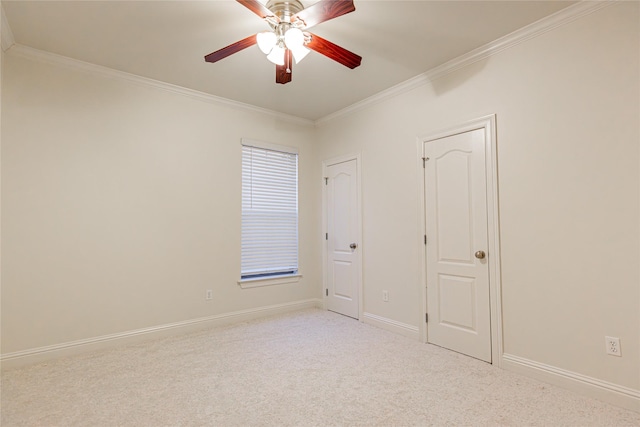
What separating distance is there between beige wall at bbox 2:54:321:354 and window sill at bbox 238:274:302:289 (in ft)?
0.30

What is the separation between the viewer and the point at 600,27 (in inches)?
88.9

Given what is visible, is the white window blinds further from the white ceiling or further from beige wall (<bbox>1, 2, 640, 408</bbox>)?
the white ceiling

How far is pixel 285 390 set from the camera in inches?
91.4

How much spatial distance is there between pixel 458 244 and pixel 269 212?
242cm

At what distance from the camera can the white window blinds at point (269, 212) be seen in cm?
419

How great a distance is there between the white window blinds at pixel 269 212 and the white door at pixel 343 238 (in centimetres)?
51

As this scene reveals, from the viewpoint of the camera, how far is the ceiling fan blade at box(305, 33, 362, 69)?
88.4 inches

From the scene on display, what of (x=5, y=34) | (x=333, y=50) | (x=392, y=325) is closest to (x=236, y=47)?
(x=333, y=50)

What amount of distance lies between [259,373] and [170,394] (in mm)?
652

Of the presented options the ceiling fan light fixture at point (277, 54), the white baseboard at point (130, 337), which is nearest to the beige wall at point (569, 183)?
the ceiling fan light fixture at point (277, 54)

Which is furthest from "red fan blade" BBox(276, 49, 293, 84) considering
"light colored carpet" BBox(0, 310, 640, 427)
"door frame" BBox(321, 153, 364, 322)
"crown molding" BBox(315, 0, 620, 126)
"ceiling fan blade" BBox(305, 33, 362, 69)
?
"light colored carpet" BBox(0, 310, 640, 427)

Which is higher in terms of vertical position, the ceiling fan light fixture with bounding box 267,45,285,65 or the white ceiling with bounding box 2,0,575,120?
the white ceiling with bounding box 2,0,575,120

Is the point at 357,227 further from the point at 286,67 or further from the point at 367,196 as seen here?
the point at 286,67

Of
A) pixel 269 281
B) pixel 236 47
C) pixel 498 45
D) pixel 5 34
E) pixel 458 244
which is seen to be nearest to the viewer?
pixel 236 47
